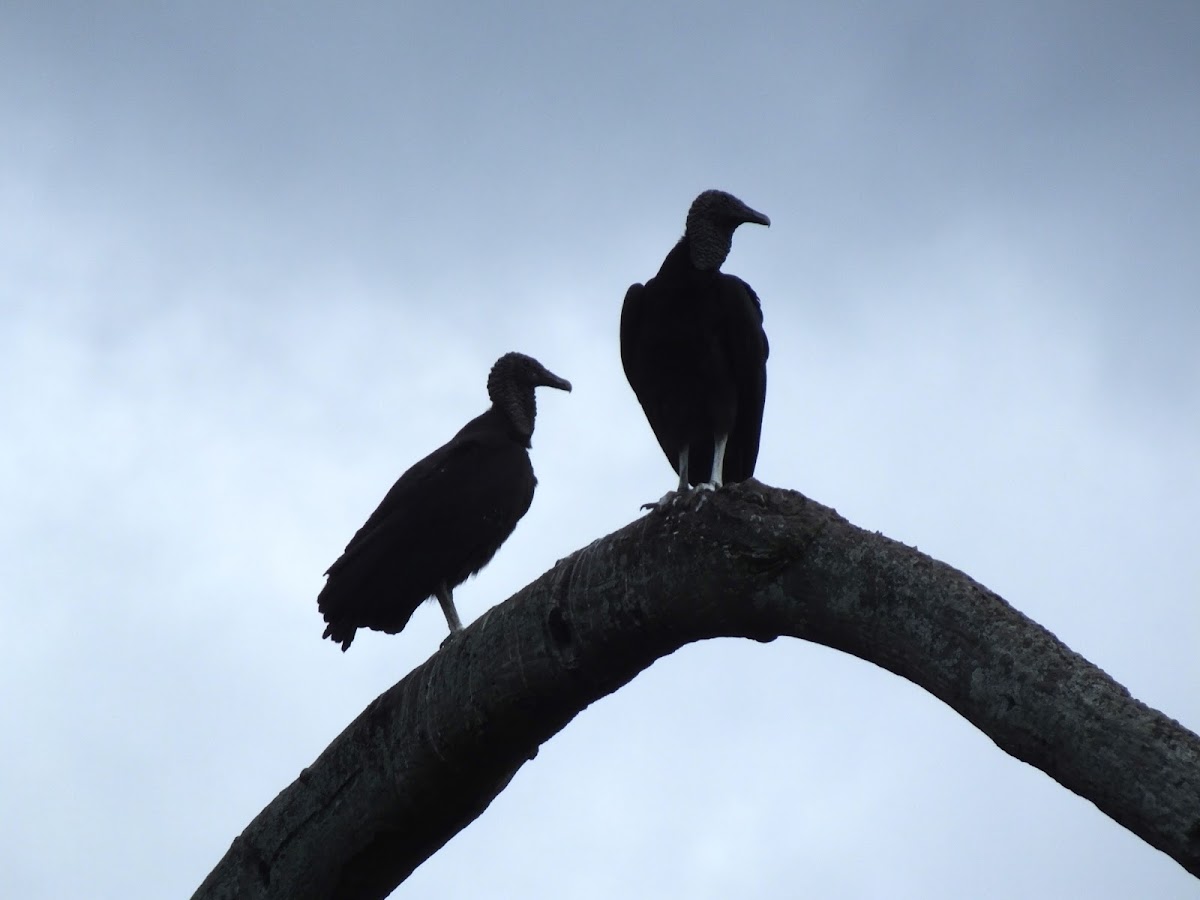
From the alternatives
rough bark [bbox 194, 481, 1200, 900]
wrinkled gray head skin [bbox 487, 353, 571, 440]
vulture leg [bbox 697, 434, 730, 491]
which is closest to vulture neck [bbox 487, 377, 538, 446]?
wrinkled gray head skin [bbox 487, 353, 571, 440]

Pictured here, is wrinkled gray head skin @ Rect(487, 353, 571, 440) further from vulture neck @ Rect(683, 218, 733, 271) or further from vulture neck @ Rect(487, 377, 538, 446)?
vulture neck @ Rect(683, 218, 733, 271)

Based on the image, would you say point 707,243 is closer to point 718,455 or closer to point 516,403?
point 718,455

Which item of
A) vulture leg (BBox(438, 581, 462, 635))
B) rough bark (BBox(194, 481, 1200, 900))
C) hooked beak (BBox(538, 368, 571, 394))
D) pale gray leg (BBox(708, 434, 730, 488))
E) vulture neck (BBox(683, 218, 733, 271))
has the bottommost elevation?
rough bark (BBox(194, 481, 1200, 900))

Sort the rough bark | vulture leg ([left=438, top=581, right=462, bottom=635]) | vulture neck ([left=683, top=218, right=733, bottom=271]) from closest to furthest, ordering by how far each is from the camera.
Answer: the rough bark
vulture neck ([left=683, top=218, right=733, bottom=271])
vulture leg ([left=438, top=581, right=462, bottom=635])

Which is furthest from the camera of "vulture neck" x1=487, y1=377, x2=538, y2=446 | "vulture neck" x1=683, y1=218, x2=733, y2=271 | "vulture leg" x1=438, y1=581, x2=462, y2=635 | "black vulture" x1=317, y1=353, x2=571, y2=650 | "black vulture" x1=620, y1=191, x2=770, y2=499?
"vulture neck" x1=487, y1=377, x2=538, y2=446

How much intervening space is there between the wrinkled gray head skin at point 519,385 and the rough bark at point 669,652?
2.33 metres

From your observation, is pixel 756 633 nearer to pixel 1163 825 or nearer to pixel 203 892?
pixel 1163 825

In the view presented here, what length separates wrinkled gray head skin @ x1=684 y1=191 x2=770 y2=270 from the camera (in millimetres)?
4309

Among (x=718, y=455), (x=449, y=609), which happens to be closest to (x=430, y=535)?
(x=449, y=609)

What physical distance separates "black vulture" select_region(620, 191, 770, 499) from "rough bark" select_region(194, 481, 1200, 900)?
144 cm

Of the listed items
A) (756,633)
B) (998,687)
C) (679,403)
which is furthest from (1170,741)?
(679,403)

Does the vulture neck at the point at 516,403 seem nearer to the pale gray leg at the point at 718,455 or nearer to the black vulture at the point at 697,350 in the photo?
the black vulture at the point at 697,350

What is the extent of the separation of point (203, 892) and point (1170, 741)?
6.74 ft

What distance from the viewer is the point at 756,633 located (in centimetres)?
252
